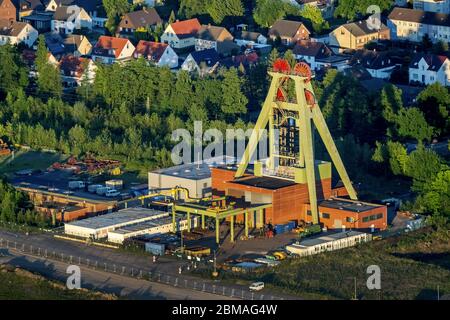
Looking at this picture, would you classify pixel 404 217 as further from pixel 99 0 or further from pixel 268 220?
pixel 99 0

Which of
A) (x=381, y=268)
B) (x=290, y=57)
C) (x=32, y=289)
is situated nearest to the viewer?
(x=32, y=289)

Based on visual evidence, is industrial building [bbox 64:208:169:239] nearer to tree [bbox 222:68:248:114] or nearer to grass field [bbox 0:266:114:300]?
grass field [bbox 0:266:114:300]

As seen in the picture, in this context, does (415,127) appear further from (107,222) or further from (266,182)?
(107,222)

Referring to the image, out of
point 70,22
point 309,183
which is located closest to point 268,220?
point 309,183

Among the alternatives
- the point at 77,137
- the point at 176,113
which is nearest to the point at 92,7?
the point at 176,113

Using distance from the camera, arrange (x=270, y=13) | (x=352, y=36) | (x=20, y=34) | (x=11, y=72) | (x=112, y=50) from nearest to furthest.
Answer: (x=11, y=72)
(x=112, y=50)
(x=352, y=36)
(x=20, y=34)
(x=270, y=13)

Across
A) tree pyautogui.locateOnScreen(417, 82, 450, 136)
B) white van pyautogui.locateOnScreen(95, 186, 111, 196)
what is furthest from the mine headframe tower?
tree pyautogui.locateOnScreen(417, 82, 450, 136)
